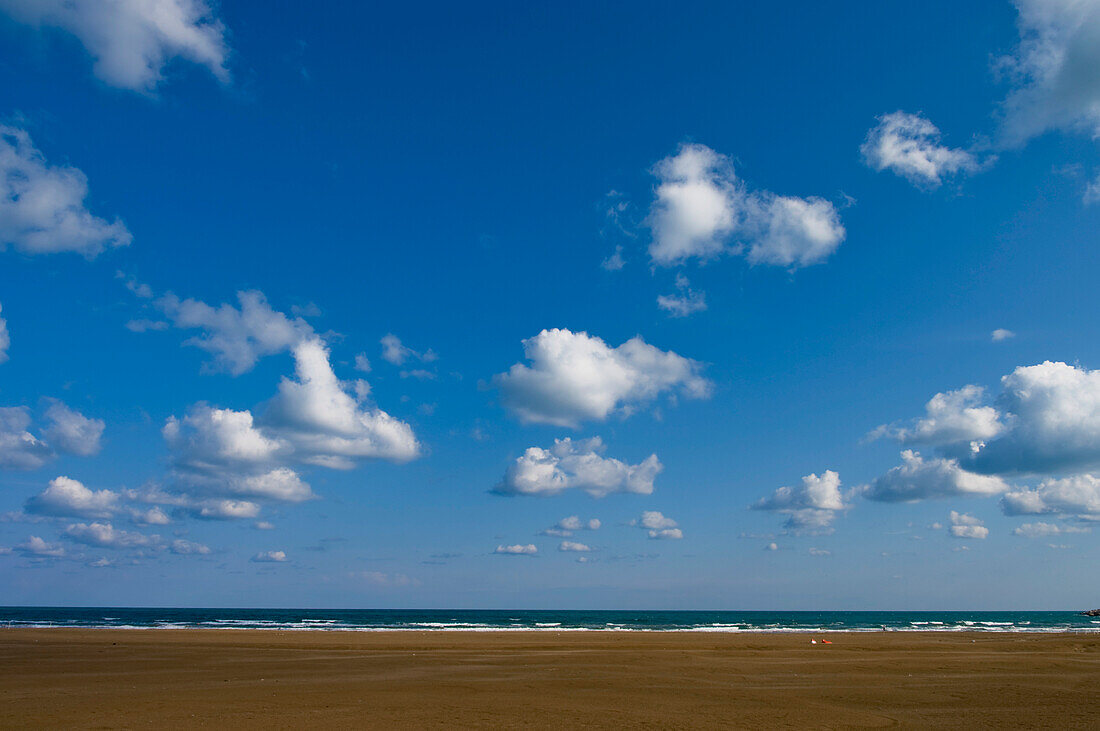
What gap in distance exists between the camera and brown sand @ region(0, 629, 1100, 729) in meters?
14.8

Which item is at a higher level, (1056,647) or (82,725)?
(82,725)

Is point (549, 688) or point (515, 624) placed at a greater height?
point (549, 688)

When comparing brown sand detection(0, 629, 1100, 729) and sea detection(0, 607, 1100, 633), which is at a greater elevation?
brown sand detection(0, 629, 1100, 729)

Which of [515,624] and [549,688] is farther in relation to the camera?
[515,624]

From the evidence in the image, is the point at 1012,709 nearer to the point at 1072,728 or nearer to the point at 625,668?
the point at 1072,728

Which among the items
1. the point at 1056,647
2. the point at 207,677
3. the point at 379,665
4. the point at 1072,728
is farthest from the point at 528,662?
the point at 1056,647

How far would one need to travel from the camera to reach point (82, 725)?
14.0 meters

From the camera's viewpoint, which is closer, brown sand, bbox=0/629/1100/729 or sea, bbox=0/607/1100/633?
brown sand, bbox=0/629/1100/729

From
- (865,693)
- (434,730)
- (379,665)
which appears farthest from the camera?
(379,665)

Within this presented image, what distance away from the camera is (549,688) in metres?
19.7

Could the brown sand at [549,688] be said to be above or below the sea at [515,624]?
above

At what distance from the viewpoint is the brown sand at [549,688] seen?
14.8 meters

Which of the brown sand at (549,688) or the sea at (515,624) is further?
the sea at (515,624)

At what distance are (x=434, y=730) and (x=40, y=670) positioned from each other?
23384mm
